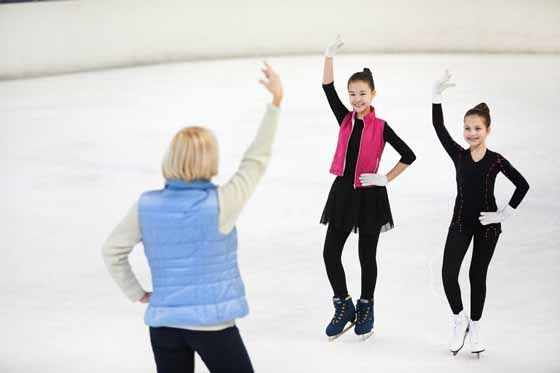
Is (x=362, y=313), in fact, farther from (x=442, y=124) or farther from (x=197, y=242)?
(x=197, y=242)

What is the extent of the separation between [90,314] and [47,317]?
0.76 ft

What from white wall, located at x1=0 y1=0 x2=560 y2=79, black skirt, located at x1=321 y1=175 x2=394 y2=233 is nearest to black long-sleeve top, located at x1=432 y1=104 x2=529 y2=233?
black skirt, located at x1=321 y1=175 x2=394 y2=233

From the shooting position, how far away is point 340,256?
5.13m

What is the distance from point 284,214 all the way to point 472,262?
2.75 meters

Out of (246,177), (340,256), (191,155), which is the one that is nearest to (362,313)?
(340,256)

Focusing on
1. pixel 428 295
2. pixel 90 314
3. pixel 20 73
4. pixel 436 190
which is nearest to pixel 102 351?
pixel 90 314

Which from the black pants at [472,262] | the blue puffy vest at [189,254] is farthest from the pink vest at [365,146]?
the blue puffy vest at [189,254]

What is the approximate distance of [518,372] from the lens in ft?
15.3

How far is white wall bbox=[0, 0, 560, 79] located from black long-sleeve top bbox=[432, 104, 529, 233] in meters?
9.35

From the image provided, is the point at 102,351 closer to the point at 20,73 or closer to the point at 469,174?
the point at 469,174

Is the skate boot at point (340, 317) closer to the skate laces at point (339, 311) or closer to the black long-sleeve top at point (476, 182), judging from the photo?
the skate laces at point (339, 311)

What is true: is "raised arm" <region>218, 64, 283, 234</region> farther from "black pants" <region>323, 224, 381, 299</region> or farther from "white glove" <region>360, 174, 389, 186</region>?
"black pants" <region>323, 224, 381, 299</region>

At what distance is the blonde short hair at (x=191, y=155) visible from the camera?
3279mm

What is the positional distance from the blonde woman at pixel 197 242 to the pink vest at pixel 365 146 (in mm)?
1553
